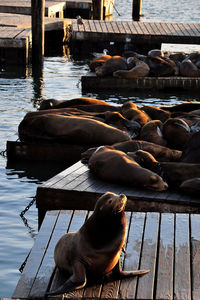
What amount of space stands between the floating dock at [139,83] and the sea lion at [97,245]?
10.4 m

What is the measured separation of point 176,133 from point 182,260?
11.8 feet

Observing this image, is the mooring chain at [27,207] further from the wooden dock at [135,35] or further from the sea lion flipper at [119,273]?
the wooden dock at [135,35]

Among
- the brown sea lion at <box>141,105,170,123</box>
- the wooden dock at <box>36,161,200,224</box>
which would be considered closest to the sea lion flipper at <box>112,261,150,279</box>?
the wooden dock at <box>36,161,200,224</box>

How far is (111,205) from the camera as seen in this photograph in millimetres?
3777

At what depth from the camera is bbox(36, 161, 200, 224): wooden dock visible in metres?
6.02

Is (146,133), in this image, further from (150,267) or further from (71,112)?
(150,267)

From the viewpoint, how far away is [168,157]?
7.34 meters

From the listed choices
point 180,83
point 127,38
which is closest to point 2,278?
point 180,83

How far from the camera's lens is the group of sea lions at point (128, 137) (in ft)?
20.9

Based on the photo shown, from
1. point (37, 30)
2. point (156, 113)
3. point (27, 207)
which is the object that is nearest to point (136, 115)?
point (156, 113)

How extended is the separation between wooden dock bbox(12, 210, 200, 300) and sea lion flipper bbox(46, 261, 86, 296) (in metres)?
0.08

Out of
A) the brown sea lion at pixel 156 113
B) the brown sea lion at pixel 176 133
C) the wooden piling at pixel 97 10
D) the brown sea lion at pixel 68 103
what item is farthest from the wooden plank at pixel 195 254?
the wooden piling at pixel 97 10

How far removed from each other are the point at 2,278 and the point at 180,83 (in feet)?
32.3

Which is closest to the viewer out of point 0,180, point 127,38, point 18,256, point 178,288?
point 178,288
